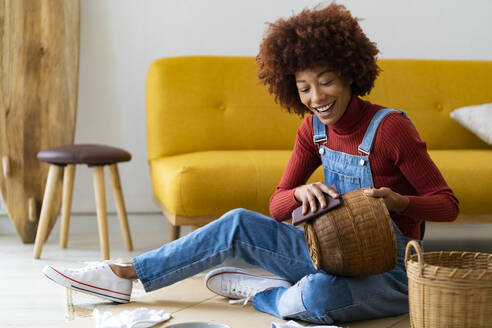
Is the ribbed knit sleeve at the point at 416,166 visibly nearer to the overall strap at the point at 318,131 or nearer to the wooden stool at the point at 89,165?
the overall strap at the point at 318,131

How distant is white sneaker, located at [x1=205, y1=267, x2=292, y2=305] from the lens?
1.88 m

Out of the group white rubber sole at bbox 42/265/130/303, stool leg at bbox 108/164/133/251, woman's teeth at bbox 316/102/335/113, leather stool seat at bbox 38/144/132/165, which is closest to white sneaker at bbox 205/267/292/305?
white rubber sole at bbox 42/265/130/303

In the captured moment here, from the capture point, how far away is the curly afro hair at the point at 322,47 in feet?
5.26

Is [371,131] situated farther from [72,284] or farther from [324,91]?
[72,284]

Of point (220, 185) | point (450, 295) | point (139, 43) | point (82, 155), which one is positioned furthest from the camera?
point (139, 43)

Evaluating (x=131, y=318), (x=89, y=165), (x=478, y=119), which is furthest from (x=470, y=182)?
(x=89, y=165)

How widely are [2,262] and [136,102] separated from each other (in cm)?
112

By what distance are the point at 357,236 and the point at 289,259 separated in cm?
30

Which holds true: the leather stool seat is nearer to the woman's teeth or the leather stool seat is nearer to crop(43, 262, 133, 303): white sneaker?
crop(43, 262, 133, 303): white sneaker

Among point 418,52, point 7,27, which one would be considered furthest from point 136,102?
point 418,52

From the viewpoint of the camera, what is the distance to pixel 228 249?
1.71m

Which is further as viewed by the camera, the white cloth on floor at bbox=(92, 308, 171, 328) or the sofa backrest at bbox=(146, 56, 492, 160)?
the sofa backrest at bbox=(146, 56, 492, 160)

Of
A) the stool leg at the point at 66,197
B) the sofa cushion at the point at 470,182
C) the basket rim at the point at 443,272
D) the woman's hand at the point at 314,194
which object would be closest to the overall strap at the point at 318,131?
the woman's hand at the point at 314,194

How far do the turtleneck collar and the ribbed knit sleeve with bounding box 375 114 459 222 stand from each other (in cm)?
9
